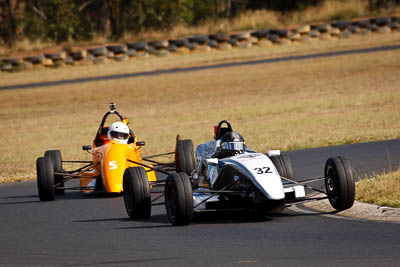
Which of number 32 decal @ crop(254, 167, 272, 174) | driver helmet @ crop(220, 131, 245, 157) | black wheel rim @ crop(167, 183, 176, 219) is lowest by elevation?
black wheel rim @ crop(167, 183, 176, 219)

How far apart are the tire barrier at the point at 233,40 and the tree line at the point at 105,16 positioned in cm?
408

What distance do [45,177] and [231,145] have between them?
12.6ft

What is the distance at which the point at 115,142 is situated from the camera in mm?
14055

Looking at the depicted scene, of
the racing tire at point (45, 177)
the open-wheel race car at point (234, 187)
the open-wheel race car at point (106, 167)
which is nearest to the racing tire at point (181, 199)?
the open-wheel race car at point (234, 187)

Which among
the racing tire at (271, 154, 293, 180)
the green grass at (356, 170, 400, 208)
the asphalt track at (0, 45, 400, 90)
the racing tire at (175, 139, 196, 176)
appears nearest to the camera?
the green grass at (356, 170, 400, 208)

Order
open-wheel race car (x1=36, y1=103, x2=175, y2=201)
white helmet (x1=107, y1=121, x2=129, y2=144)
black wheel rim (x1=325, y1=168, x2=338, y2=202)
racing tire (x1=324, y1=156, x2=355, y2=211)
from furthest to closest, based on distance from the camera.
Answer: white helmet (x1=107, y1=121, x2=129, y2=144) < open-wheel race car (x1=36, y1=103, x2=175, y2=201) < black wheel rim (x1=325, y1=168, x2=338, y2=202) < racing tire (x1=324, y1=156, x2=355, y2=211)

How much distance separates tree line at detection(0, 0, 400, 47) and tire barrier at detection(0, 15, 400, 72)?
408cm

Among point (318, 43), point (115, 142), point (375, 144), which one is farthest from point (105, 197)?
point (318, 43)

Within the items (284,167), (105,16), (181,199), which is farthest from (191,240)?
(105,16)

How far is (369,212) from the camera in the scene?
33.3ft

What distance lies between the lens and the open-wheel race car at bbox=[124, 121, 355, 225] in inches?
388

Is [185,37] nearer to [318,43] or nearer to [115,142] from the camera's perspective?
[318,43]

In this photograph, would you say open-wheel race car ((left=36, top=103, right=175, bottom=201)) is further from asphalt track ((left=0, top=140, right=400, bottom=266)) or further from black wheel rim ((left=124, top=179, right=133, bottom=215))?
black wheel rim ((left=124, top=179, right=133, bottom=215))

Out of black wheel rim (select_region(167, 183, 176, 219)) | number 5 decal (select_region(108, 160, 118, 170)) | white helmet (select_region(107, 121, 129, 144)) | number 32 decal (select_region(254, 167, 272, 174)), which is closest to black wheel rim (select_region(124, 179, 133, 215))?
black wheel rim (select_region(167, 183, 176, 219))
